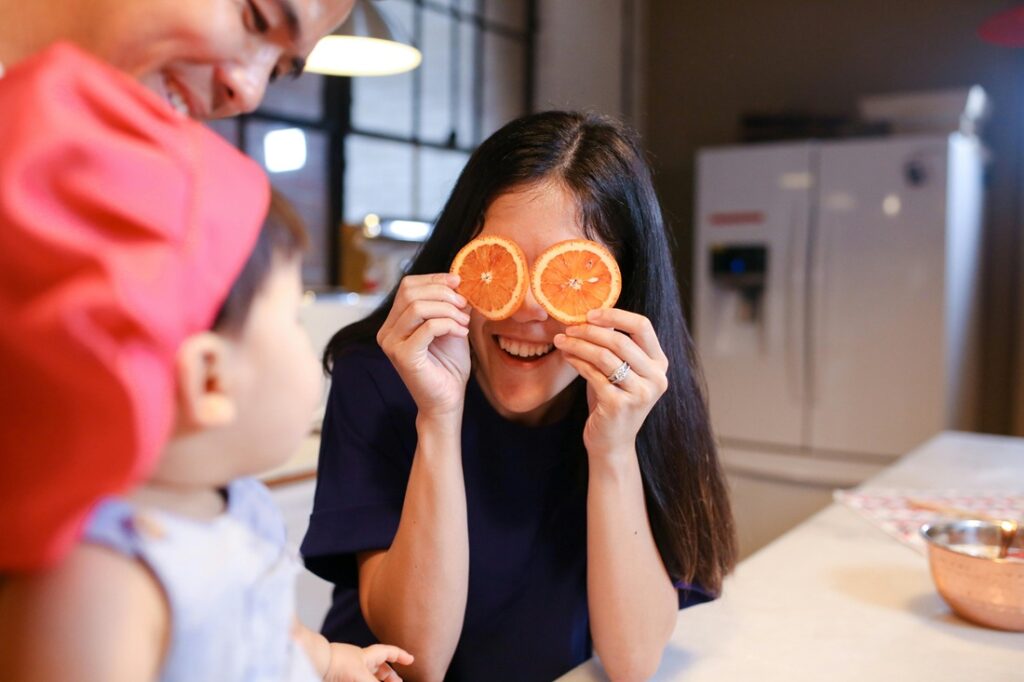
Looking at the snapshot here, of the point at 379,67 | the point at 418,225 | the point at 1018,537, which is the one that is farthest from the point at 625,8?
the point at 1018,537

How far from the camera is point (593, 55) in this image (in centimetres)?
565

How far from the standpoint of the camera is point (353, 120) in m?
4.23

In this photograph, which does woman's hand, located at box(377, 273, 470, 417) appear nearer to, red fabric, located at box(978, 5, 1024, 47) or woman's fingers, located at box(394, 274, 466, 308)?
woman's fingers, located at box(394, 274, 466, 308)

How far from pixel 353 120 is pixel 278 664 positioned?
152 inches

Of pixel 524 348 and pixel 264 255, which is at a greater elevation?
pixel 264 255

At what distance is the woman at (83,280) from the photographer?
0.47 metres

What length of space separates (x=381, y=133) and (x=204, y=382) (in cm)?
400

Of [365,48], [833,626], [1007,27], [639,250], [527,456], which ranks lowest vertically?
[833,626]

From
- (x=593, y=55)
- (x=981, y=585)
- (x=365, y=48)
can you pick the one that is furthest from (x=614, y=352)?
(x=593, y=55)

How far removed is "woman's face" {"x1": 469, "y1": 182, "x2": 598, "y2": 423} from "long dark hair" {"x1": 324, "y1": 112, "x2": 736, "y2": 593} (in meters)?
0.02

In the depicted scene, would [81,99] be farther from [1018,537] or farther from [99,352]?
[1018,537]

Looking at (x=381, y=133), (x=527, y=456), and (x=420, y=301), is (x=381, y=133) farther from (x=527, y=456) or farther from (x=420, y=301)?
(x=420, y=301)

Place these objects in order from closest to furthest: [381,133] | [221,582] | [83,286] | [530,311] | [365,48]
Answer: [83,286]
[221,582]
[530,311]
[365,48]
[381,133]

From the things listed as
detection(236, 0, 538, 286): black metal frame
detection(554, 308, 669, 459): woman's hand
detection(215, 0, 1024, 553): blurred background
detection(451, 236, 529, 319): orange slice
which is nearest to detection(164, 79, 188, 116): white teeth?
detection(451, 236, 529, 319): orange slice
